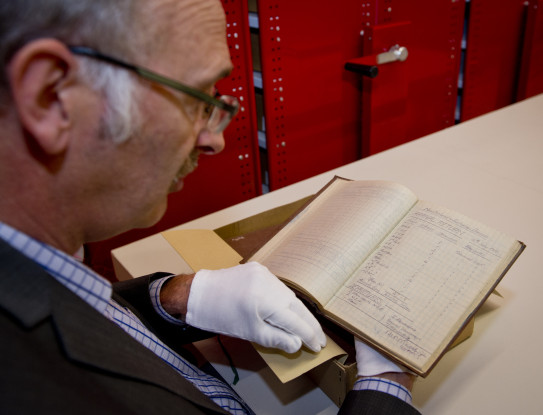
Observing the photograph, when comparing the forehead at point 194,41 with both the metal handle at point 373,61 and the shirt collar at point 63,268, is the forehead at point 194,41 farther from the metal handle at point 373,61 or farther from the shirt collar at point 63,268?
the metal handle at point 373,61

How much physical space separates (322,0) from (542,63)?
168 centimetres

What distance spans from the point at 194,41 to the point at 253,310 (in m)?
0.47

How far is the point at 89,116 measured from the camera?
0.59 meters

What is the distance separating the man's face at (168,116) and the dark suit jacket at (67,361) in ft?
0.46

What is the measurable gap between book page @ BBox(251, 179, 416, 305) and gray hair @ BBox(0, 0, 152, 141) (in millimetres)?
446

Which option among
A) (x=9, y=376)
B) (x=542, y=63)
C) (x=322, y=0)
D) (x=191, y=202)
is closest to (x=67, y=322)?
(x=9, y=376)

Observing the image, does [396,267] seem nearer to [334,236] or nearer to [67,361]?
[334,236]

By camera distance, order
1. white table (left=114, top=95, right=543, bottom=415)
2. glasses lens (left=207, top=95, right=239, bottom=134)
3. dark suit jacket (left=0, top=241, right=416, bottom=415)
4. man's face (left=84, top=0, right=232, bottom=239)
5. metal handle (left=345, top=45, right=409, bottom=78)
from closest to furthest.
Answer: dark suit jacket (left=0, top=241, right=416, bottom=415) < man's face (left=84, top=0, right=232, bottom=239) < glasses lens (left=207, top=95, right=239, bottom=134) < white table (left=114, top=95, right=543, bottom=415) < metal handle (left=345, top=45, right=409, bottom=78)

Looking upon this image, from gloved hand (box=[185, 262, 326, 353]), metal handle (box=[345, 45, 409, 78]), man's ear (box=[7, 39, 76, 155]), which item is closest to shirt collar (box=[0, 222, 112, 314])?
man's ear (box=[7, 39, 76, 155])

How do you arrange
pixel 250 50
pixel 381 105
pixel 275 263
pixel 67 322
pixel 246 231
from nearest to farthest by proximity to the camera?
1. pixel 67 322
2. pixel 275 263
3. pixel 246 231
4. pixel 250 50
5. pixel 381 105

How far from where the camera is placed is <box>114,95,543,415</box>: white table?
2.80 ft

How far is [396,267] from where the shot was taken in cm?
90

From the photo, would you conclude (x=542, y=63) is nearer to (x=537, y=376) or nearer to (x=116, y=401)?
(x=537, y=376)

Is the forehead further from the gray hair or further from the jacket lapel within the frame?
the jacket lapel
